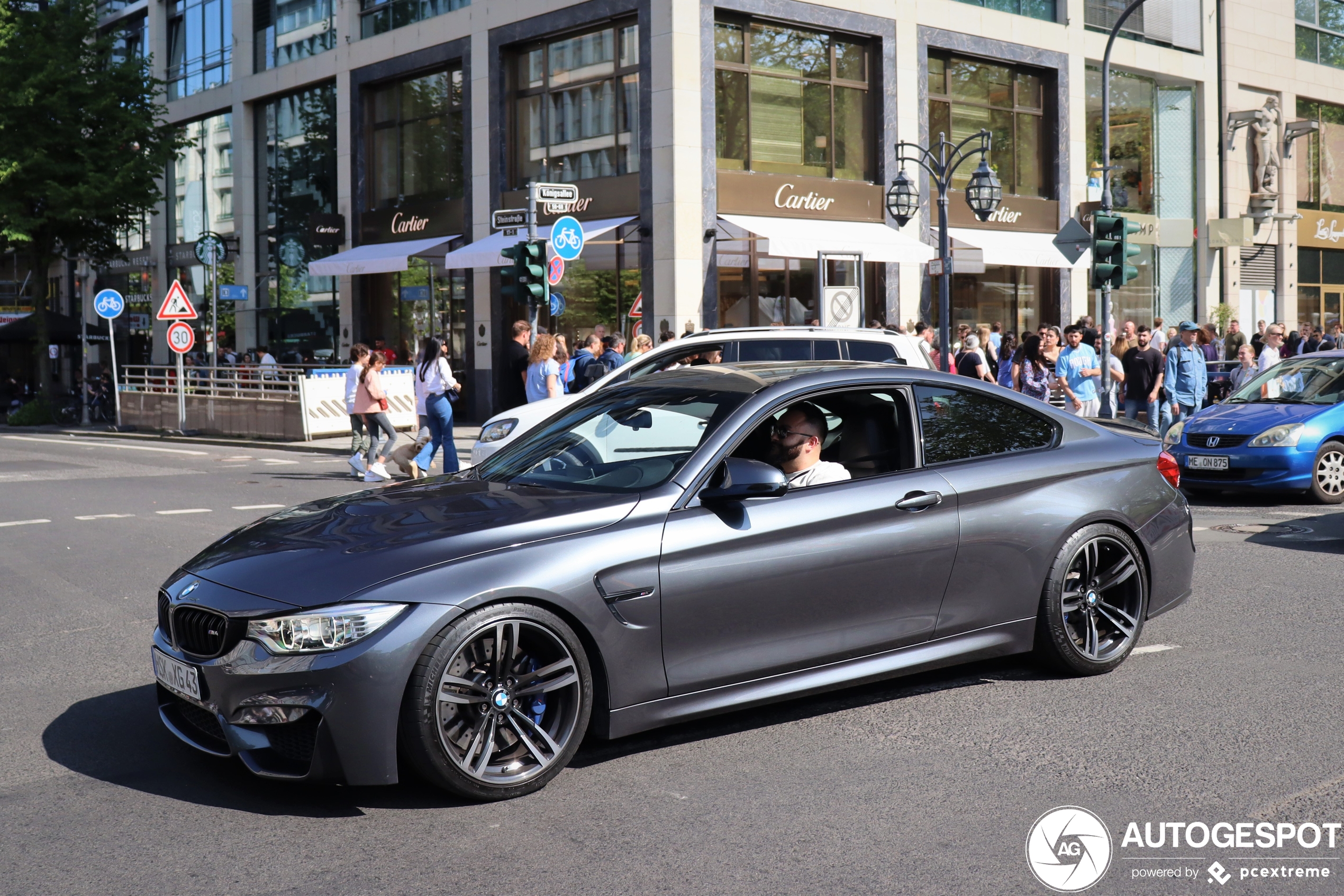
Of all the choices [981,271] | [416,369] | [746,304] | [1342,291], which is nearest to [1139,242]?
[981,271]

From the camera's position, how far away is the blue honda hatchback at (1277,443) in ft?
41.8

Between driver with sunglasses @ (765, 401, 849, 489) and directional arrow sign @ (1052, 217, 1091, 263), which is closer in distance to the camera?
driver with sunglasses @ (765, 401, 849, 489)

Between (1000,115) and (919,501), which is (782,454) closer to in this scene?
(919,501)

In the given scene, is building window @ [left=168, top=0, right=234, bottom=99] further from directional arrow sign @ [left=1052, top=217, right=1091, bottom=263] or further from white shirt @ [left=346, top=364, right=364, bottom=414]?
directional arrow sign @ [left=1052, top=217, right=1091, bottom=263]

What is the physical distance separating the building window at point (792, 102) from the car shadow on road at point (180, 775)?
2131 centimetres

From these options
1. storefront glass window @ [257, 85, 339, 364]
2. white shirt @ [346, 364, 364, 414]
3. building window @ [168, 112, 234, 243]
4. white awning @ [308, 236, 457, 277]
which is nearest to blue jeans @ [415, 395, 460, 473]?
white shirt @ [346, 364, 364, 414]

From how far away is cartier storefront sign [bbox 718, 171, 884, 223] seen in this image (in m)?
25.3

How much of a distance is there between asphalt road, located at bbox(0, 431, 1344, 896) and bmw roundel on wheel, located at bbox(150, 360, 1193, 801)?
0.71 feet

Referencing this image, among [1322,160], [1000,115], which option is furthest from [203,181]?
[1322,160]

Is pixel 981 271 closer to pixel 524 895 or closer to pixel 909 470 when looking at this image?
pixel 909 470

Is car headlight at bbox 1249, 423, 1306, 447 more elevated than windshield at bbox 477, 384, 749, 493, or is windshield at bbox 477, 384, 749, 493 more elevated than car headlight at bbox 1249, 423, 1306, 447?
windshield at bbox 477, 384, 749, 493

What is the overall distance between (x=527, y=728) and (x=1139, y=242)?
109ft

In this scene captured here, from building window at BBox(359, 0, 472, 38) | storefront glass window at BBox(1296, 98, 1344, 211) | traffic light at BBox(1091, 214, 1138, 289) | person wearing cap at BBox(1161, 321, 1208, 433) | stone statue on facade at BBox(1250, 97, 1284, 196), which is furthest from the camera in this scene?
storefront glass window at BBox(1296, 98, 1344, 211)

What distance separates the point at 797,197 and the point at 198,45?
24.2 m
